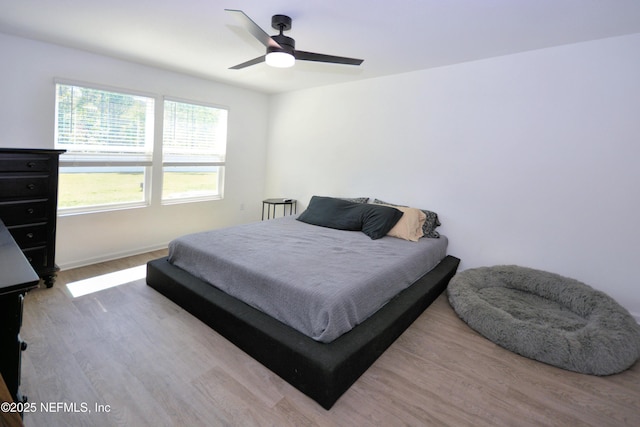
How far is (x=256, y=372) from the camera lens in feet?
6.54

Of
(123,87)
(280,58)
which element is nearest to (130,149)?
(123,87)

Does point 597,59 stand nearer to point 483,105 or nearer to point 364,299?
point 483,105

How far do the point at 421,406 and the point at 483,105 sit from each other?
2.91 metres

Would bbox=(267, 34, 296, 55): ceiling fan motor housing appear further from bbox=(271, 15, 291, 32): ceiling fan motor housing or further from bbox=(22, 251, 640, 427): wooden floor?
bbox=(22, 251, 640, 427): wooden floor

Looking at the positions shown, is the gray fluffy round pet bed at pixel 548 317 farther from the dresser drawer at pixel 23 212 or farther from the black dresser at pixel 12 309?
the dresser drawer at pixel 23 212

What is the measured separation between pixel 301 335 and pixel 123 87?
3.51 meters

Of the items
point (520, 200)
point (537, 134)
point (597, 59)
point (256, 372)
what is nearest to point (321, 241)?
point (256, 372)

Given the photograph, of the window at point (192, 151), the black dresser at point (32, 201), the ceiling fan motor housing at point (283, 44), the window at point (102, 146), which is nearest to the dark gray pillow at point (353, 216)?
the window at point (192, 151)

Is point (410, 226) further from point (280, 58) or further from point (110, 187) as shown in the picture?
point (110, 187)

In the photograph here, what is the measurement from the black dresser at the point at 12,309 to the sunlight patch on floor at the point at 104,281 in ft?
6.16

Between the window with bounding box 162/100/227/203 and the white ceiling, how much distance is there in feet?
3.02

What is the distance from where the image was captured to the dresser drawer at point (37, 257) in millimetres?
2795

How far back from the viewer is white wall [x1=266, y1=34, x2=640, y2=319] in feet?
8.84

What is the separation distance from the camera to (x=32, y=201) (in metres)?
2.72
